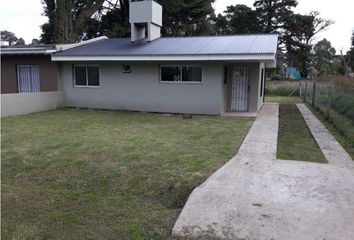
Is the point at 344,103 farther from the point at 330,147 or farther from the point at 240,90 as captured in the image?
the point at 330,147

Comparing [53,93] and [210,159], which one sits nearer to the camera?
[210,159]

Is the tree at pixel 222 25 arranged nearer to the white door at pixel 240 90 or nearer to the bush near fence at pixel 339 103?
the bush near fence at pixel 339 103

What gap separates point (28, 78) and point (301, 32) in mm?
34219

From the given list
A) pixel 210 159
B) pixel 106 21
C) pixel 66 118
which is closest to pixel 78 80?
pixel 66 118

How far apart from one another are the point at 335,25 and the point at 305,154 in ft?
141

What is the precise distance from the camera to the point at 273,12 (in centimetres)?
3922

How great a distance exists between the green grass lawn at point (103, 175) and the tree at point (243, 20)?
33.4 metres

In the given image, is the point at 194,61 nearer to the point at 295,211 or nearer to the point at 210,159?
the point at 210,159

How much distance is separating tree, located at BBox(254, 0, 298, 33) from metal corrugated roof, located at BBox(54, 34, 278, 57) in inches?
1112

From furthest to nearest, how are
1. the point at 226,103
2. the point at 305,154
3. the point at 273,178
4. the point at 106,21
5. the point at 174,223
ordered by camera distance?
the point at 106,21 → the point at 226,103 → the point at 305,154 → the point at 273,178 → the point at 174,223

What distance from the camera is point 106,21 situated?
28391 millimetres

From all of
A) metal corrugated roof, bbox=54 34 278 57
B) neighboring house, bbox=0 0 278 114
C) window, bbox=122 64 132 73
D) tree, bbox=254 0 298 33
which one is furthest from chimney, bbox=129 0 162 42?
tree, bbox=254 0 298 33

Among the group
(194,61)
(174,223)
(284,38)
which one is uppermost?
(284,38)

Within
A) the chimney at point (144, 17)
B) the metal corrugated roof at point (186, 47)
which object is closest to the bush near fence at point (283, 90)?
the metal corrugated roof at point (186, 47)
